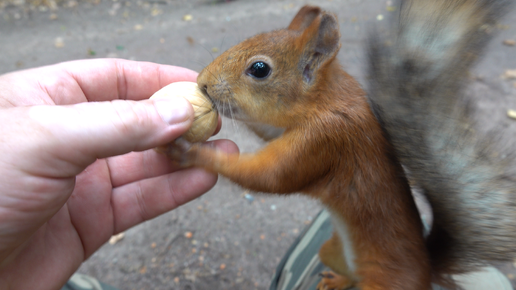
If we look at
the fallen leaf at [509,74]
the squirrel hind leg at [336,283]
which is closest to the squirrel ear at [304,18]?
the squirrel hind leg at [336,283]

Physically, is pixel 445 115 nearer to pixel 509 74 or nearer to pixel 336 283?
pixel 336 283

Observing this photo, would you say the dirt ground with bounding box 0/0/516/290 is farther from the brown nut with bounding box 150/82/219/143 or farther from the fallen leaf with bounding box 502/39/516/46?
the brown nut with bounding box 150/82/219/143

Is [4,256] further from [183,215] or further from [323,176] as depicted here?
[183,215]

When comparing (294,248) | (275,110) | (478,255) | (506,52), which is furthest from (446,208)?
(506,52)

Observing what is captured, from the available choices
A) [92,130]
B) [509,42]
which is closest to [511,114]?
[509,42]

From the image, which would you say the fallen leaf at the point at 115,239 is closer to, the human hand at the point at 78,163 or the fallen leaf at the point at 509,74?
the human hand at the point at 78,163

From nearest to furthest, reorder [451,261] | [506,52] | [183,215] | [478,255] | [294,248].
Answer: [478,255], [451,261], [294,248], [183,215], [506,52]
